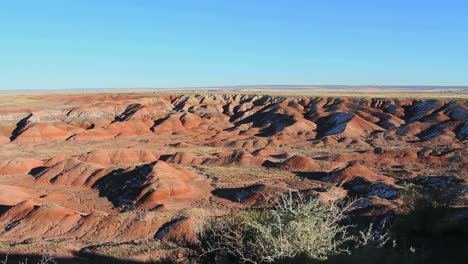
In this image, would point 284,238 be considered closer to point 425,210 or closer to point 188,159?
point 425,210

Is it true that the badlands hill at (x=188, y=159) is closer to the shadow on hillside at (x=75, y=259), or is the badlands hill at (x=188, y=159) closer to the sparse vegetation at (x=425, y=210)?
the shadow on hillside at (x=75, y=259)

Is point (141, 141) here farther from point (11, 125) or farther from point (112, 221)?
point (112, 221)

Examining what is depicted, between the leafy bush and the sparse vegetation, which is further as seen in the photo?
the sparse vegetation

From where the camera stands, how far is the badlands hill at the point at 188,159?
2567 cm

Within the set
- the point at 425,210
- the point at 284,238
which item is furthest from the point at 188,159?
the point at 284,238

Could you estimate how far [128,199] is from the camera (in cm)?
3416

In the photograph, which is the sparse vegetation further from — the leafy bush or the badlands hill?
the leafy bush

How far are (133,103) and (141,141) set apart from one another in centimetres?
2986

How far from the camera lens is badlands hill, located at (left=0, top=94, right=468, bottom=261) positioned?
1011 inches

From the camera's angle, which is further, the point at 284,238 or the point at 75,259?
the point at 75,259

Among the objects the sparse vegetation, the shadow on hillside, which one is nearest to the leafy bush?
the sparse vegetation

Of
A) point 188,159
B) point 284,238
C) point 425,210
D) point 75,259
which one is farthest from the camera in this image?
point 188,159

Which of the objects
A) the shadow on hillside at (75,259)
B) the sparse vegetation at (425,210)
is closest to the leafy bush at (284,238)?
the sparse vegetation at (425,210)

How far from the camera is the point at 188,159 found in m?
50.9
